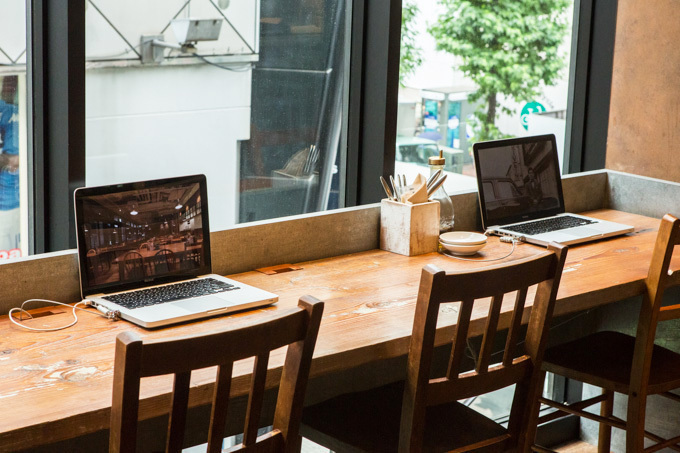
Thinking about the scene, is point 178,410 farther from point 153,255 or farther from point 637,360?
point 637,360

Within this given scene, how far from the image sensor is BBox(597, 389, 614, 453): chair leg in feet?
9.72

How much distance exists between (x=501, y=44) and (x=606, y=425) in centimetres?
147

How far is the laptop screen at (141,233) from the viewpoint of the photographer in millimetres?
2141

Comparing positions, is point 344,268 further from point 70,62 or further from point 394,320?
point 70,62

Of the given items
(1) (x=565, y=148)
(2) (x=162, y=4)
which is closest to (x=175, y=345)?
(2) (x=162, y=4)

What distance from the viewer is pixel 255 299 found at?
85.3 inches

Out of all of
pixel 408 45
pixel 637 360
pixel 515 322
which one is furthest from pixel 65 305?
pixel 408 45

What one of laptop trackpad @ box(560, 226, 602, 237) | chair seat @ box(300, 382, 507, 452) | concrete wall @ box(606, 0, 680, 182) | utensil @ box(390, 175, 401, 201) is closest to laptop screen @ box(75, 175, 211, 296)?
chair seat @ box(300, 382, 507, 452)

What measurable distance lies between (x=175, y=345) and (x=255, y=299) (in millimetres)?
786

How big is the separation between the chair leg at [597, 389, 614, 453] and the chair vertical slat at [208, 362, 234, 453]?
1.78 m

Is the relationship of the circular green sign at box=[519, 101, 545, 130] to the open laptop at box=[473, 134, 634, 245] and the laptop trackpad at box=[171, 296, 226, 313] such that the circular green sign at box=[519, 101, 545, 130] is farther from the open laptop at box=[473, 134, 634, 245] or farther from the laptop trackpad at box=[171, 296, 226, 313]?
the laptop trackpad at box=[171, 296, 226, 313]

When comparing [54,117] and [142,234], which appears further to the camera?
[54,117]

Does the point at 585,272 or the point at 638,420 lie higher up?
the point at 585,272

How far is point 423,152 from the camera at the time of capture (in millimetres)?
3332
